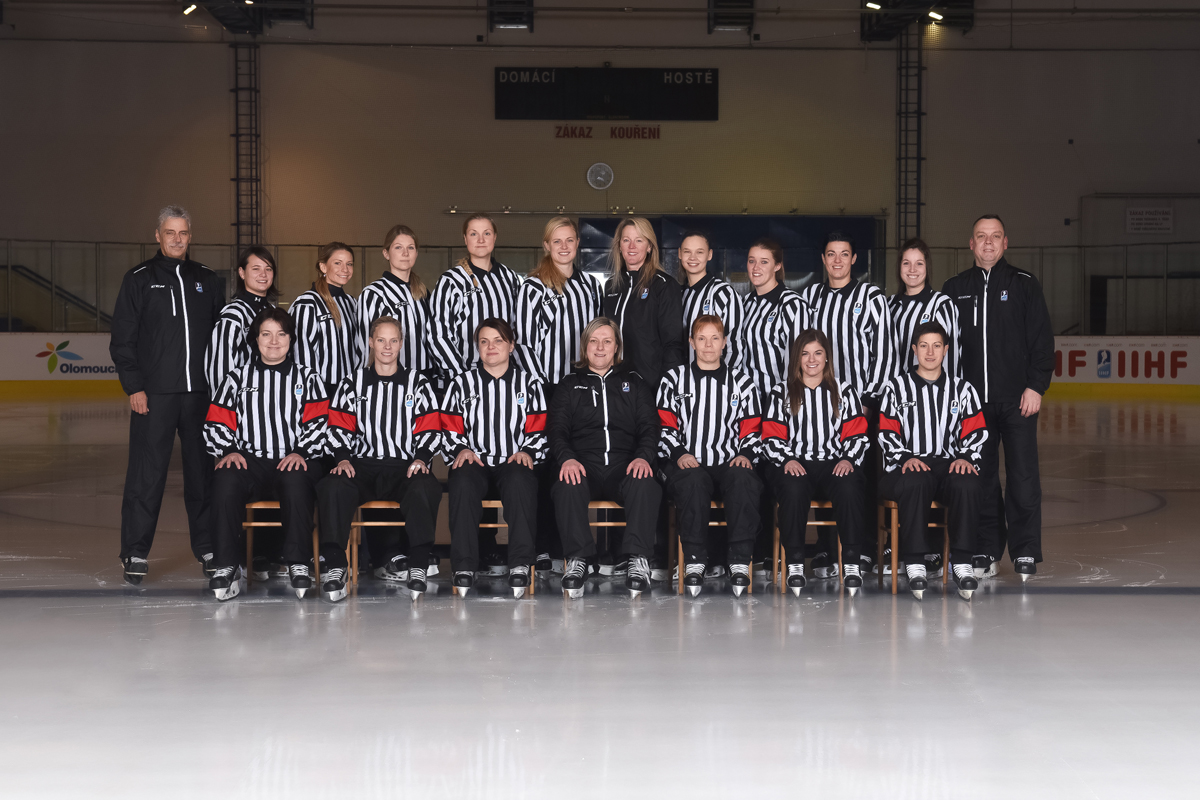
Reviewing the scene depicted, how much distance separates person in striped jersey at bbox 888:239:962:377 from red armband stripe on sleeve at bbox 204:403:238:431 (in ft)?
9.83

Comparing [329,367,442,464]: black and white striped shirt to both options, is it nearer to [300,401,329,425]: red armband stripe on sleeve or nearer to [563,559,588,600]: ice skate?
[300,401,329,425]: red armband stripe on sleeve

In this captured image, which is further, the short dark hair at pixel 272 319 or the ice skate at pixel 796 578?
the short dark hair at pixel 272 319

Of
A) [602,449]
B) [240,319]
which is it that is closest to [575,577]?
[602,449]

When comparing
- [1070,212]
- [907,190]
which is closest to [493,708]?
[907,190]

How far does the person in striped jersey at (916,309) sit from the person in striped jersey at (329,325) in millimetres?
2562

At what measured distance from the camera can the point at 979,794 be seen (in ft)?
8.62

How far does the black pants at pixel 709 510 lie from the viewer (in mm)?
4695

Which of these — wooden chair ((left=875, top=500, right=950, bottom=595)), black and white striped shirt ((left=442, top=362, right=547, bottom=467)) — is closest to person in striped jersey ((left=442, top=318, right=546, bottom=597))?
black and white striped shirt ((left=442, top=362, right=547, bottom=467))

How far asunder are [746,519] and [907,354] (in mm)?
1181

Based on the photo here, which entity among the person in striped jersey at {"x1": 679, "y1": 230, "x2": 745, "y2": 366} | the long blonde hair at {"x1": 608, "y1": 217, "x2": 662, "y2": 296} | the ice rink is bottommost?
the ice rink

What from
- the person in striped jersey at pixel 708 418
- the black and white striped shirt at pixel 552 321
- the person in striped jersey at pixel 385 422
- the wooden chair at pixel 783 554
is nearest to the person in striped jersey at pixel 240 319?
the person in striped jersey at pixel 385 422

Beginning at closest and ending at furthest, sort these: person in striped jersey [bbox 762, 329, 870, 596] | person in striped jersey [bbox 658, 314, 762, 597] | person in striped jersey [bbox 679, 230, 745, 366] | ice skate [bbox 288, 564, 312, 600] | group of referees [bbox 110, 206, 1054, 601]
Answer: ice skate [bbox 288, 564, 312, 600] → group of referees [bbox 110, 206, 1054, 601] → person in striped jersey [bbox 658, 314, 762, 597] → person in striped jersey [bbox 762, 329, 870, 596] → person in striped jersey [bbox 679, 230, 745, 366]

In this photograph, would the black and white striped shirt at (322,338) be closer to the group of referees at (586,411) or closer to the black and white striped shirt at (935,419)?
the group of referees at (586,411)

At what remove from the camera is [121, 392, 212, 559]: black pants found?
4.96 metres
